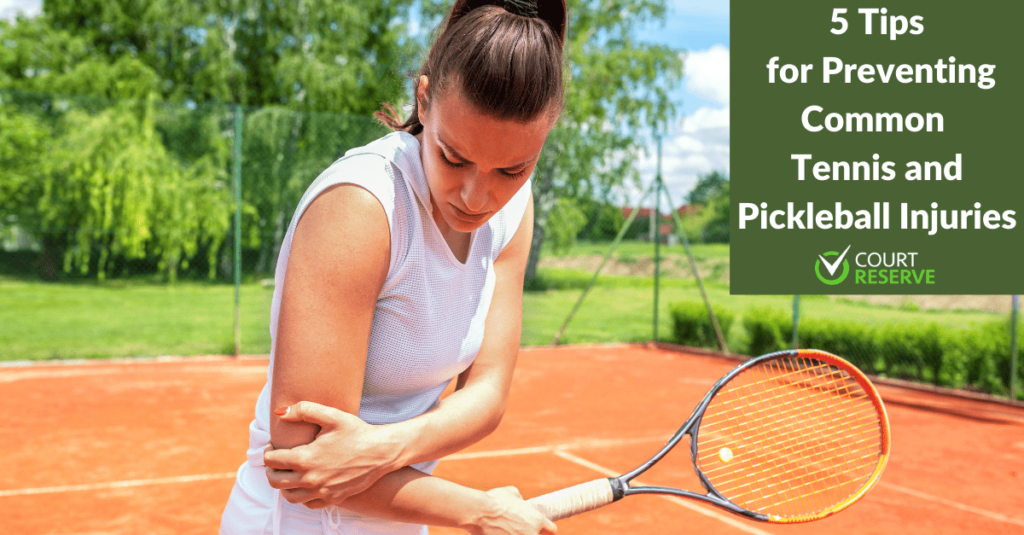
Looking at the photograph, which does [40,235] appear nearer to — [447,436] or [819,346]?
[819,346]

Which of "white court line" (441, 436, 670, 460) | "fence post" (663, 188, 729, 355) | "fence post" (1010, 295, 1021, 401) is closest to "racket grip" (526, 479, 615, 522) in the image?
"white court line" (441, 436, 670, 460)

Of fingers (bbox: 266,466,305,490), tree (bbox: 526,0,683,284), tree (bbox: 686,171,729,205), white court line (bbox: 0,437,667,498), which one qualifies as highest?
tree (bbox: 526,0,683,284)

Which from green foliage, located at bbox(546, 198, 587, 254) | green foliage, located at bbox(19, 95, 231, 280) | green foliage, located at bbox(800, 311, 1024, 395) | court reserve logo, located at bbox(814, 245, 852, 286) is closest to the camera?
court reserve logo, located at bbox(814, 245, 852, 286)

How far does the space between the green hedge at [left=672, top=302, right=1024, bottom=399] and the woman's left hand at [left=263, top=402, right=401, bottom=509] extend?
768cm

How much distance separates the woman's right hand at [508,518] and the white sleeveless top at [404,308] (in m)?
0.12

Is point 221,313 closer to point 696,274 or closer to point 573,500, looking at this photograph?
point 696,274

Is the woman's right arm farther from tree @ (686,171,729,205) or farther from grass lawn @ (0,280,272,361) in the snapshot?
tree @ (686,171,729,205)

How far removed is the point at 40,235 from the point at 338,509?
1047cm

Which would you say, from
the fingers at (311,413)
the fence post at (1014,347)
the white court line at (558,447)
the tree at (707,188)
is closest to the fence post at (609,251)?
the tree at (707,188)

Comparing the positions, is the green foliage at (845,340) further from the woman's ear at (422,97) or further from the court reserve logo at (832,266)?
the woman's ear at (422,97)

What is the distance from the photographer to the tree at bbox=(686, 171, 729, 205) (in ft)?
31.5

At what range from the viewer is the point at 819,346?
8812 millimetres

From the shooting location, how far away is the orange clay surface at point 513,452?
3.63m

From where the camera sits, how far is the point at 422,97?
1157 millimetres
